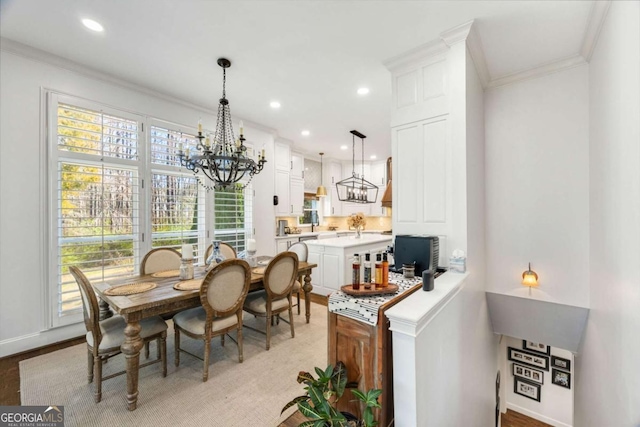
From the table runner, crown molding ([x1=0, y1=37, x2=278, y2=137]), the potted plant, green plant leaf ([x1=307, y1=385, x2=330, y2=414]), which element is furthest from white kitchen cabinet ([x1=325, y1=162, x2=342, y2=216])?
green plant leaf ([x1=307, y1=385, x2=330, y2=414])

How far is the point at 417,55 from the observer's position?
2498mm

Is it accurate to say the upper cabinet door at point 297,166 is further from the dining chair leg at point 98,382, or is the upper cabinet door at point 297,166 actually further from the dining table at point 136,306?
the dining chair leg at point 98,382

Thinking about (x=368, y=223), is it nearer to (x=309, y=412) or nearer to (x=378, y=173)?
(x=378, y=173)

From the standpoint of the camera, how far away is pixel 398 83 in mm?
2688

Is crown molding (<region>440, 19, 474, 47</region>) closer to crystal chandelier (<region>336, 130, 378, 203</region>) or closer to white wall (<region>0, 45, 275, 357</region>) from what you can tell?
crystal chandelier (<region>336, 130, 378, 203</region>)

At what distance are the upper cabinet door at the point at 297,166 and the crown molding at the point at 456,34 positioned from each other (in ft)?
14.0

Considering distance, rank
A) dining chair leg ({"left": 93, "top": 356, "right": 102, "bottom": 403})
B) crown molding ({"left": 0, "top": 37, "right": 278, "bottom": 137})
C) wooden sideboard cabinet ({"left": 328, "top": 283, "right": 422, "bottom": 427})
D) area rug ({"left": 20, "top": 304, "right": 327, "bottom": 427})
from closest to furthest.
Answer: wooden sideboard cabinet ({"left": 328, "top": 283, "right": 422, "bottom": 427}) → area rug ({"left": 20, "top": 304, "right": 327, "bottom": 427}) → dining chair leg ({"left": 93, "top": 356, "right": 102, "bottom": 403}) → crown molding ({"left": 0, "top": 37, "right": 278, "bottom": 137})

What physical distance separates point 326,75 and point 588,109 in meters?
2.70

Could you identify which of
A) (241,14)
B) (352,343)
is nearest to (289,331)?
(352,343)

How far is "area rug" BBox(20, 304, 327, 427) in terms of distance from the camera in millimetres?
1779

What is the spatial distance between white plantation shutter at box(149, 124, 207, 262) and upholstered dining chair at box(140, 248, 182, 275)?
0.49 meters

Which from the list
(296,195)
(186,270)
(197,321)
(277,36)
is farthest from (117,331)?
(296,195)

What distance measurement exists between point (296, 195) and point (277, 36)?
13.0ft

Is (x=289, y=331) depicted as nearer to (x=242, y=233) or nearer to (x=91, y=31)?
(x=242, y=233)
